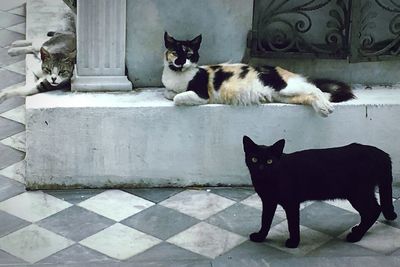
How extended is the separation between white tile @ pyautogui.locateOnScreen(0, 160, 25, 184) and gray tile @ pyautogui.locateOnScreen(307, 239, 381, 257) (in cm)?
172

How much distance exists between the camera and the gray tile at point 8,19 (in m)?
7.57

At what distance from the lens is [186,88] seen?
17.2ft

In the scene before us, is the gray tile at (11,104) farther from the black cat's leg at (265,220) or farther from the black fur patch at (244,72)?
the black cat's leg at (265,220)

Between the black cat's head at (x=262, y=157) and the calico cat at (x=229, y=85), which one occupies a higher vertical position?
the calico cat at (x=229, y=85)

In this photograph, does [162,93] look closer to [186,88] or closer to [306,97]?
[186,88]

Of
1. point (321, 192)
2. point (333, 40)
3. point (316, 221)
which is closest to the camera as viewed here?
point (321, 192)

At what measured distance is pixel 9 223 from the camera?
16.2ft

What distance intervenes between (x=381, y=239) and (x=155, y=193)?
4.12 ft

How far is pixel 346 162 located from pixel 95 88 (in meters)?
1.47

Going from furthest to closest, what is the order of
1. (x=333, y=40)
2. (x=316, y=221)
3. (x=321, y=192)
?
1. (x=333, y=40)
2. (x=316, y=221)
3. (x=321, y=192)

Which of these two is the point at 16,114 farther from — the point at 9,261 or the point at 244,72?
the point at 9,261

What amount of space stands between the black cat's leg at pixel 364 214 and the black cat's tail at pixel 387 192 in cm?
10

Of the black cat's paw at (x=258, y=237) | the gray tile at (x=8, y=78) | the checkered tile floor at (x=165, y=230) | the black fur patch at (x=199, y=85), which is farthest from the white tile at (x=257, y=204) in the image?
the gray tile at (x=8, y=78)

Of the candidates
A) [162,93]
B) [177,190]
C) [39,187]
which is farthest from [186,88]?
[39,187]
